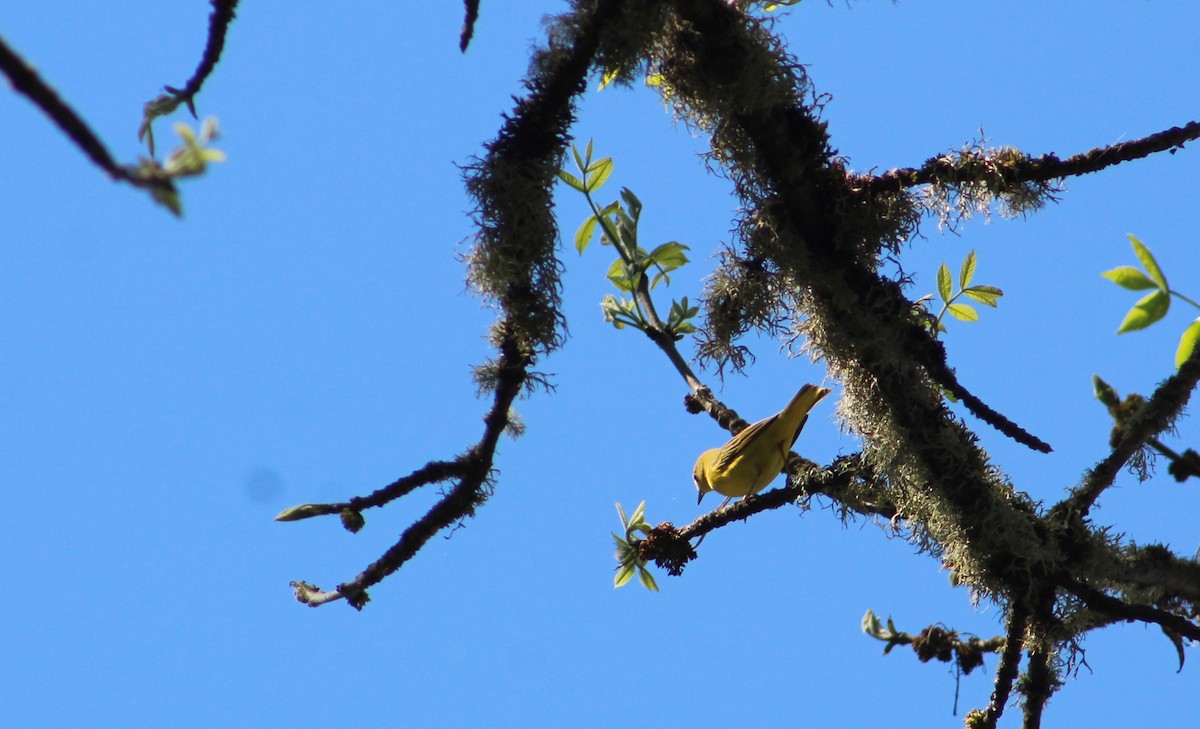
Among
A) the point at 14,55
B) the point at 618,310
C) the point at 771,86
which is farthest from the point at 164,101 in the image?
the point at 618,310

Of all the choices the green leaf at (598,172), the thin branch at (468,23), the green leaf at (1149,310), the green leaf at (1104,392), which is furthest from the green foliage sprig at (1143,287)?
the green leaf at (598,172)

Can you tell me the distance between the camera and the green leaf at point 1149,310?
3.81 feet

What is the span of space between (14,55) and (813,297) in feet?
5.73

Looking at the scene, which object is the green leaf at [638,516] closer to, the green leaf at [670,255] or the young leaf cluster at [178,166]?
the green leaf at [670,255]

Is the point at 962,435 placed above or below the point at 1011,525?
above

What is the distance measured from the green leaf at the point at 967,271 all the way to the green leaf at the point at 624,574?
1169mm

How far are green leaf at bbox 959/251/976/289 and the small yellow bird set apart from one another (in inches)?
18.0

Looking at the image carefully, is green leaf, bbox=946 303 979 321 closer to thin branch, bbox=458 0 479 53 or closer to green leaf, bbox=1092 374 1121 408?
green leaf, bbox=1092 374 1121 408

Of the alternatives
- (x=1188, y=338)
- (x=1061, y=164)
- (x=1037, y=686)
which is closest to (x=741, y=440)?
(x=1037, y=686)

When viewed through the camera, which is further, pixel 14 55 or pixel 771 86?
pixel 771 86

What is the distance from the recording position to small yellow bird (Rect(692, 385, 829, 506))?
8.68 feet

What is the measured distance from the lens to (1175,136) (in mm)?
1678

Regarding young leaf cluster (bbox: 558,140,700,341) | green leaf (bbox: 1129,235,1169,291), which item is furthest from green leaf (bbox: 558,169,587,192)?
green leaf (bbox: 1129,235,1169,291)

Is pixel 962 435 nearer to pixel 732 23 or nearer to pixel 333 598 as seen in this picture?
pixel 732 23
